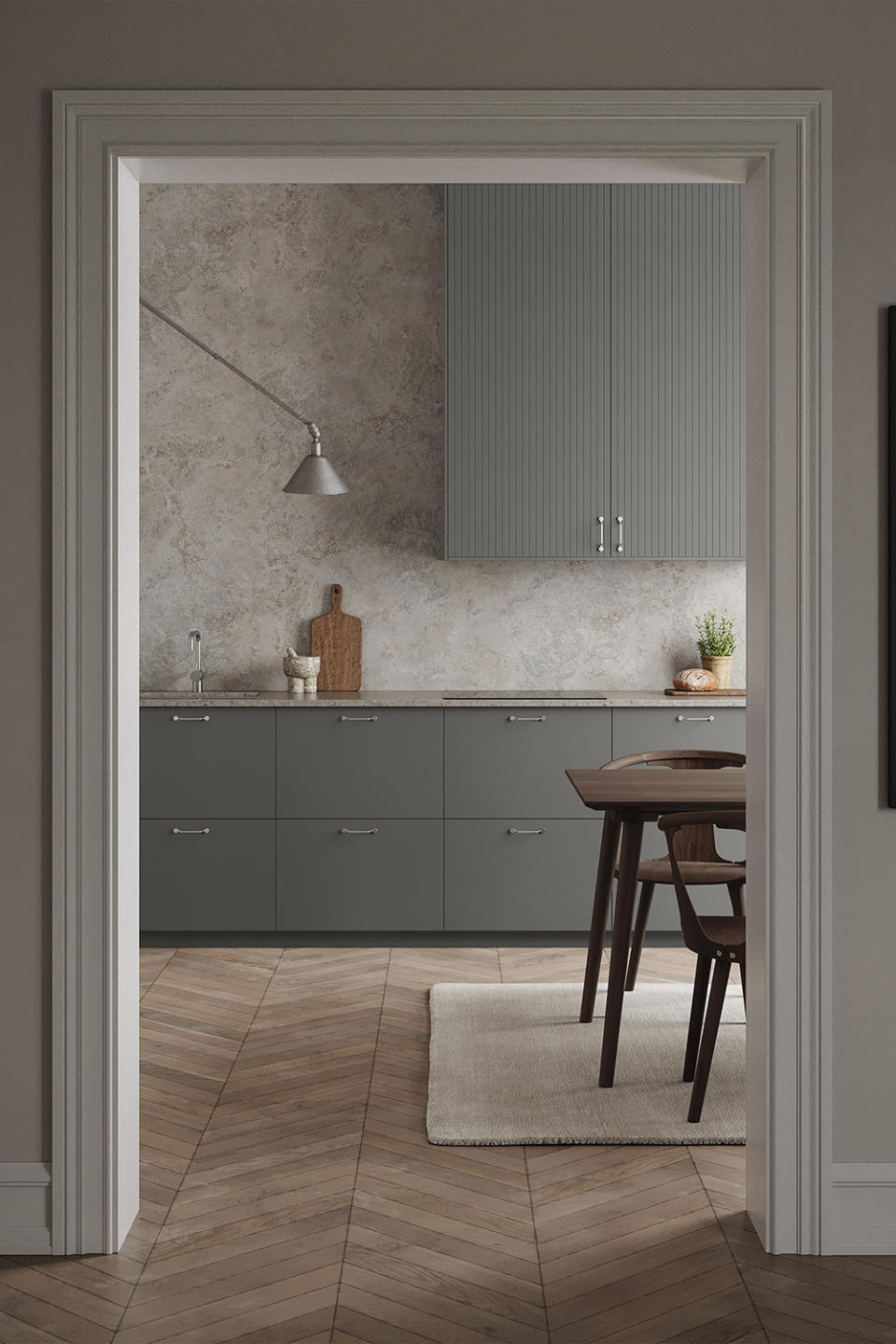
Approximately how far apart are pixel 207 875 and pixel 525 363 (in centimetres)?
238

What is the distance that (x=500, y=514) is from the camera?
4.85 meters

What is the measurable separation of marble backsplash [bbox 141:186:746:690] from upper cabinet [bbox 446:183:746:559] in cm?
48

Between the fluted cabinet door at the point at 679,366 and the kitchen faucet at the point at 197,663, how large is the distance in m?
1.85

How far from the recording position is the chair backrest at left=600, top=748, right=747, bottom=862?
3.96 metres

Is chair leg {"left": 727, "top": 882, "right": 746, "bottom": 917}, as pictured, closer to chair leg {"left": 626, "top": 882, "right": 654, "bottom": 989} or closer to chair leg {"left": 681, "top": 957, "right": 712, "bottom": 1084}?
chair leg {"left": 681, "top": 957, "right": 712, "bottom": 1084}

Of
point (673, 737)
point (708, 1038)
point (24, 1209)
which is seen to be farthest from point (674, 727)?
point (24, 1209)

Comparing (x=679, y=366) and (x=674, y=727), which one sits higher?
(x=679, y=366)

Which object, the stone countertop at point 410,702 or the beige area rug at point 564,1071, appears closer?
the beige area rug at point 564,1071

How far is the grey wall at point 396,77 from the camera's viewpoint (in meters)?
2.38

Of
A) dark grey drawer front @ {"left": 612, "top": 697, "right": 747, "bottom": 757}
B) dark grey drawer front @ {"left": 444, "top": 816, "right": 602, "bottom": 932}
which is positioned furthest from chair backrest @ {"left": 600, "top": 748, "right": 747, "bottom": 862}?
dark grey drawer front @ {"left": 444, "top": 816, "right": 602, "bottom": 932}

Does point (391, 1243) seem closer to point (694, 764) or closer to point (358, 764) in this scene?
point (694, 764)

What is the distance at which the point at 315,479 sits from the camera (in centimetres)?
450

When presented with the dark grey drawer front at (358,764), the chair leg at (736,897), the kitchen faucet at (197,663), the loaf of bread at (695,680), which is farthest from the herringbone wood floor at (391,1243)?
the loaf of bread at (695,680)

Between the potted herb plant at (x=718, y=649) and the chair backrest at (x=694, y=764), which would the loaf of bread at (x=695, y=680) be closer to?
the potted herb plant at (x=718, y=649)
